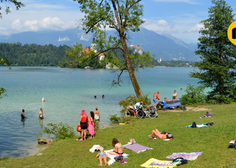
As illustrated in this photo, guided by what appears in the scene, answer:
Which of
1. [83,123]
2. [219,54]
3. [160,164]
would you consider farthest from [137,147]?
[219,54]

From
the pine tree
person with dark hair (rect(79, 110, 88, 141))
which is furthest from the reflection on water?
the pine tree

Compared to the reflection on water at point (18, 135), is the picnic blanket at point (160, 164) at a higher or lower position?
higher

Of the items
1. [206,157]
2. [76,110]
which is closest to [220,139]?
[206,157]

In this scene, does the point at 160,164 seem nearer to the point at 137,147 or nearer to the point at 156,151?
the point at 156,151

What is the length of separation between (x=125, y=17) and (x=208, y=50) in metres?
10.5

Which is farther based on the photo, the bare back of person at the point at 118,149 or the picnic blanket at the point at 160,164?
the bare back of person at the point at 118,149

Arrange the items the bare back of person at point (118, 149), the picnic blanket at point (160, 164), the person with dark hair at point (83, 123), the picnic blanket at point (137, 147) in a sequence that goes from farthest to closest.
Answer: the person with dark hair at point (83, 123)
the picnic blanket at point (137, 147)
the bare back of person at point (118, 149)
the picnic blanket at point (160, 164)

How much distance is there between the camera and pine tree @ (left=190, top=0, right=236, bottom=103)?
889 inches

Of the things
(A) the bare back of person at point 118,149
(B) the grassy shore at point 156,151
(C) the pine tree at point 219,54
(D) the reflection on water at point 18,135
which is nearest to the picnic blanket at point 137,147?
(B) the grassy shore at point 156,151

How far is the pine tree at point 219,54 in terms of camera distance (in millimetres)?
22578

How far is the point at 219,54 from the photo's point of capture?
76.5 feet

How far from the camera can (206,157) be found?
21.8 feet

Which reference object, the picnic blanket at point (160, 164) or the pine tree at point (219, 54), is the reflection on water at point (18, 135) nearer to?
the picnic blanket at point (160, 164)

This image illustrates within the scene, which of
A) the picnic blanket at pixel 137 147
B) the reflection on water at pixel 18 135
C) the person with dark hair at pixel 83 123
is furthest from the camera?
the reflection on water at pixel 18 135
